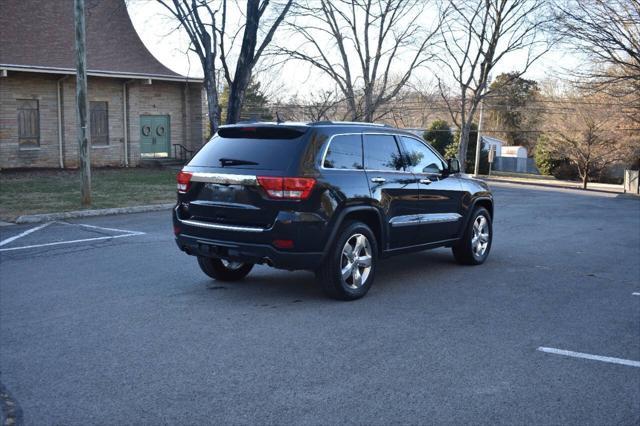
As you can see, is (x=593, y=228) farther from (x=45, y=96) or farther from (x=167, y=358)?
(x=45, y=96)

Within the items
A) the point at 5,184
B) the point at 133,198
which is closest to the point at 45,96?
the point at 5,184

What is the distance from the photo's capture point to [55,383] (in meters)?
4.72

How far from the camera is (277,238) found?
6.65 m

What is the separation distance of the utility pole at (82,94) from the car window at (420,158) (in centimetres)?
912

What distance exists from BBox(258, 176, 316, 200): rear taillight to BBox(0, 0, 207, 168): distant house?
19.0m

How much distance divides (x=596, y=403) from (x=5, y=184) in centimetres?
1922

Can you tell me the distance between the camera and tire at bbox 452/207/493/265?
937cm

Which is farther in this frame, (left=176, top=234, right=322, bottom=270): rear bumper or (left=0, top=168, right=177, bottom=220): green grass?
(left=0, top=168, right=177, bottom=220): green grass

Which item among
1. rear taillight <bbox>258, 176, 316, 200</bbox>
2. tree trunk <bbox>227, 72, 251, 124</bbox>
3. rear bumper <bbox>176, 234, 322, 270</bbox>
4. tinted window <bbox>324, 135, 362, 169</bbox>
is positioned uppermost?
tree trunk <bbox>227, 72, 251, 124</bbox>

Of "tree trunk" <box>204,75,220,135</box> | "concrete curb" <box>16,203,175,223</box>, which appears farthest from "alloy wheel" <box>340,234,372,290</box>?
"tree trunk" <box>204,75,220,135</box>

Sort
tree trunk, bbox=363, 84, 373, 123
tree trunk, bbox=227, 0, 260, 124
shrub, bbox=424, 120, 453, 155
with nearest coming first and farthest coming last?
tree trunk, bbox=227, 0, 260, 124
tree trunk, bbox=363, 84, 373, 123
shrub, bbox=424, 120, 453, 155

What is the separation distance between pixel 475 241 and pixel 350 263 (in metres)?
2.97

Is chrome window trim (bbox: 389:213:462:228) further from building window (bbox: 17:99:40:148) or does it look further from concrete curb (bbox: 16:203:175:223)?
building window (bbox: 17:99:40:148)

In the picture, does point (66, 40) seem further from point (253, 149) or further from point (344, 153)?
point (344, 153)
